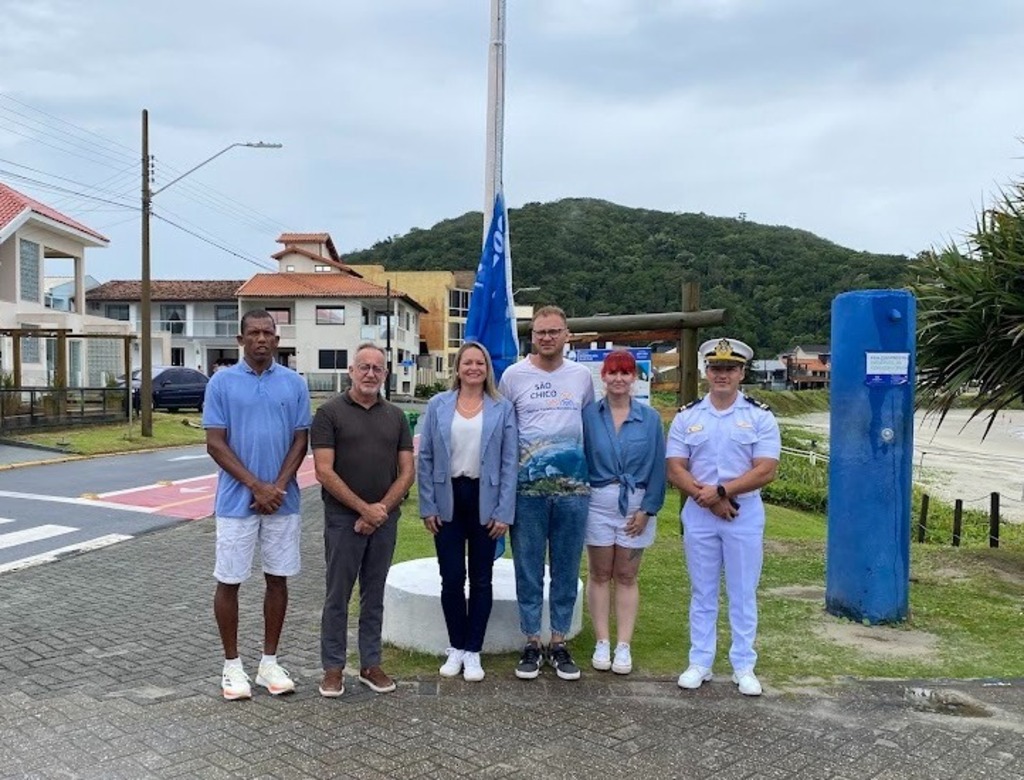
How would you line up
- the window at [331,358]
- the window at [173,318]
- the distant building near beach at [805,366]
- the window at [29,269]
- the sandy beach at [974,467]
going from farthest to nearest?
1. the distant building near beach at [805,366]
2. the window at [173,318]
3. the window at [331,358]
4. the window at [29,269]
5. the sandy beach at [974,467]

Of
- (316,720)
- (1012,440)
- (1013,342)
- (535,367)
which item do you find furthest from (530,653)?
(1012,440)

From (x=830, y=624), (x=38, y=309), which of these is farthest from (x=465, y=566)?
(x=38, y=309)

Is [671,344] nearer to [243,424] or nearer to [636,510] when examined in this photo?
[636,510]

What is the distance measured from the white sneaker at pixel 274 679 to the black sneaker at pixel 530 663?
1140mm

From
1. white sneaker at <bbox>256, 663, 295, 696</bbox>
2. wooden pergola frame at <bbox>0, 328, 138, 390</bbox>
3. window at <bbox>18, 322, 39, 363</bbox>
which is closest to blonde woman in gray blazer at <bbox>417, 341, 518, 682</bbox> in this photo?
white sneaker at <bbox>256, 663, 295, 696</bbox>

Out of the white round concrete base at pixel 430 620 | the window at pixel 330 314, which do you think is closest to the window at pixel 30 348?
the window at pixel 330 314

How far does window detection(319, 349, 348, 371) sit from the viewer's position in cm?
4809

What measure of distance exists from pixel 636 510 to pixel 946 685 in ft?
5.97

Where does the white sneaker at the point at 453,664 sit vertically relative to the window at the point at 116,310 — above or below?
below

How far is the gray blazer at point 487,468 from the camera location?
14.4 ft

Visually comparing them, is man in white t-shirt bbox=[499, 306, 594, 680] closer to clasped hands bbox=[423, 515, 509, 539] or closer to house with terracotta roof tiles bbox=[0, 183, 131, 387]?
clasped hands bbox=[423, 515, 509, 539]

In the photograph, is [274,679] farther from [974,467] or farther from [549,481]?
[974,467]

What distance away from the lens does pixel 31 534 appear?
29.8 feet

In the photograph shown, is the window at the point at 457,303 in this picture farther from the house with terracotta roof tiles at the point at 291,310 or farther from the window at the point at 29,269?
the window at the point at 29,269
